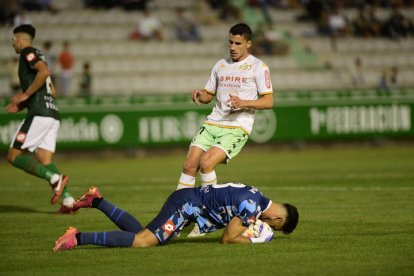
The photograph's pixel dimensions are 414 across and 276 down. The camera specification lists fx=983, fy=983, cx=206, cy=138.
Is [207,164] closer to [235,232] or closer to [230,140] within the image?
[230,140]

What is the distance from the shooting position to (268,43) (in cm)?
3328

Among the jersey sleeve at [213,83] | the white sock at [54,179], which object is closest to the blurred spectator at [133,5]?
the white sock at [54,179]

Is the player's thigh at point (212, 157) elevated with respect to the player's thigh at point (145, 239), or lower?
elevated

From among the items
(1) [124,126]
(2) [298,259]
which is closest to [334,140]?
(1) [124,126]

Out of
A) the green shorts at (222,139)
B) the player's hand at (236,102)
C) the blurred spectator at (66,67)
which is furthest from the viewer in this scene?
the blurred spectator at (66,67)

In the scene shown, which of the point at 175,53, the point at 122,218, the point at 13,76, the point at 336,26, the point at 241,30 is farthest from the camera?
the point at 336,26

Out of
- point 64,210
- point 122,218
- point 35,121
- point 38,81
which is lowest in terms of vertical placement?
point 64,210

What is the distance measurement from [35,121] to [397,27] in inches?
973

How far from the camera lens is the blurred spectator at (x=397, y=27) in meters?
36.2

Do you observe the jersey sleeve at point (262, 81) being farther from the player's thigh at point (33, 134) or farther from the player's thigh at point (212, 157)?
the player's thigh at point (33, 134)

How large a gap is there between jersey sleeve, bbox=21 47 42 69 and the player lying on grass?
4139 mm

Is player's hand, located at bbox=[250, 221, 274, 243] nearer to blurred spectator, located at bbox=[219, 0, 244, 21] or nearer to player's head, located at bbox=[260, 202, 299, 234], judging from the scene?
player's head, located at bbox=[260, 202, 299, 234]

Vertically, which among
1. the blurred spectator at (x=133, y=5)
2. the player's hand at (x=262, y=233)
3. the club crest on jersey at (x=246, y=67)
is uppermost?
the blurred spectator at (x=133, y=5)

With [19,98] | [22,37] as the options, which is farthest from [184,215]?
[22,37]
